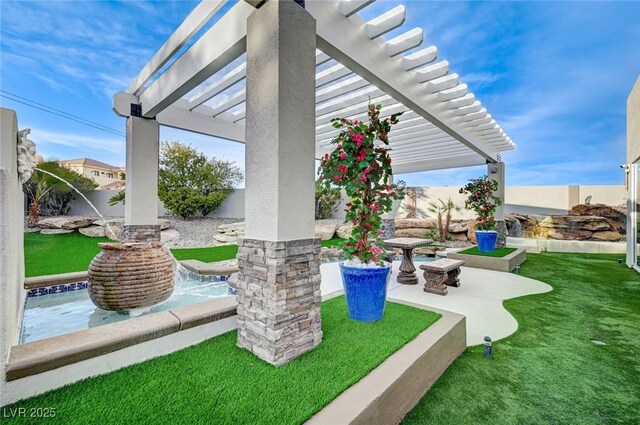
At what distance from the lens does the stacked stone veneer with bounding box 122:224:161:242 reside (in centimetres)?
490

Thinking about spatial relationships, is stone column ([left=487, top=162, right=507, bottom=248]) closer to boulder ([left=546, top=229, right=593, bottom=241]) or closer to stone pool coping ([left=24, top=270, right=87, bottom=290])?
boulder ([left=546, top=229, right=593, bottom=241])

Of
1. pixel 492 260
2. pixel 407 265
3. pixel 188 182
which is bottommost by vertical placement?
pixel 492 260

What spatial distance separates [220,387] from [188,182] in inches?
469

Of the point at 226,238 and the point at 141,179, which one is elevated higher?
the point at 141,179

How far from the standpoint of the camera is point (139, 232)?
4.93 m

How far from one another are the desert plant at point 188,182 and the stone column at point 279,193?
10.9 meters

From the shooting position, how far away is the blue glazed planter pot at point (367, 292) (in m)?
2.80

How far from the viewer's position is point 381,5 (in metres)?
3.31

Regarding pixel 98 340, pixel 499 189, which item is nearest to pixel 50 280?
pixel 98 340

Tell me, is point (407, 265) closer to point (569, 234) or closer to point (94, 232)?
point (94, 232)

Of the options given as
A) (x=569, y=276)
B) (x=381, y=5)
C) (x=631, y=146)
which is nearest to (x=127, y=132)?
(x=381, y=5)

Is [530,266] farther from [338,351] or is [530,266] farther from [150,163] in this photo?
[150,163]

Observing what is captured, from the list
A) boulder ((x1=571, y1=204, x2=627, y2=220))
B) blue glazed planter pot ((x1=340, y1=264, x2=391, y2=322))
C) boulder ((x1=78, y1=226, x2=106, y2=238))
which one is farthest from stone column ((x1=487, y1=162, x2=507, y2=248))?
boulder ((x1=78, y1=226, x2=106, y2=238))

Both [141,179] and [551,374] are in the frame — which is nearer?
[551,374]
